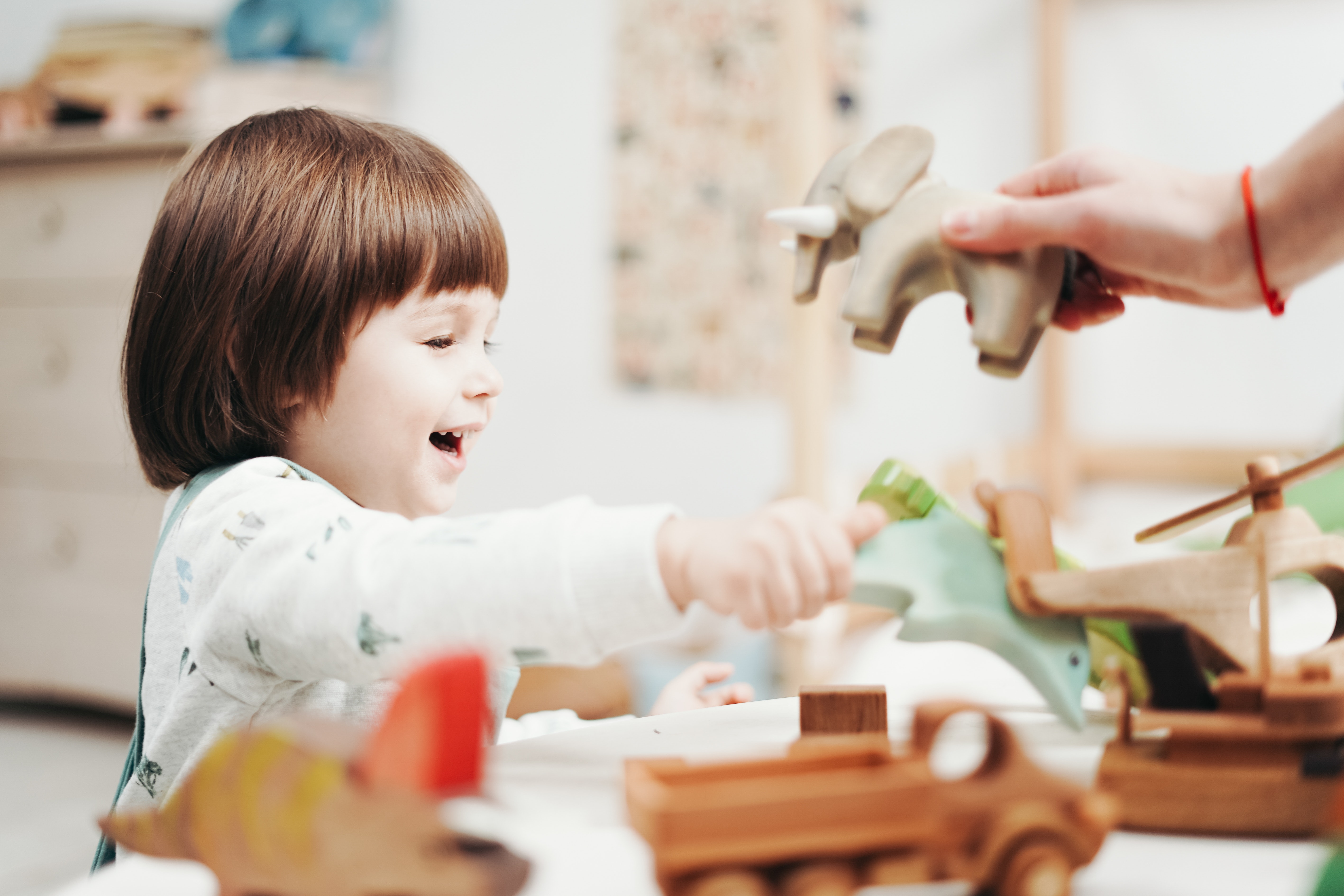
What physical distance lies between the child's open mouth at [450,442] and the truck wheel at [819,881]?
0.44 meters

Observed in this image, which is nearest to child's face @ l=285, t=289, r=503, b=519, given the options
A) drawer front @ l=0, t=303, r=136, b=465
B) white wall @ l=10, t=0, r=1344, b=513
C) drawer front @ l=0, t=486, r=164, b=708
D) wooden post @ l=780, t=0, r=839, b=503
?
wooden post @ l=780, t=0, r=839, b=503

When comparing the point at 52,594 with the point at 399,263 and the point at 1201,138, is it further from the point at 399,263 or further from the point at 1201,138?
the point at 1201,138

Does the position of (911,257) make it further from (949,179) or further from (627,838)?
(949,179)

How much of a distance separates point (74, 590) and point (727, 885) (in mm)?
2194

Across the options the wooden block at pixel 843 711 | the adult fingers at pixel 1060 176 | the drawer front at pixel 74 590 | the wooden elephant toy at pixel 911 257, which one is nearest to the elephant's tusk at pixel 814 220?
the wooden elephant toy at pixel 911 257

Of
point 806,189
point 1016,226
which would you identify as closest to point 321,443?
point 1016,226

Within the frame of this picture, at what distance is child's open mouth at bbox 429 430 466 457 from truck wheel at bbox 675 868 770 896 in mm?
A: 434

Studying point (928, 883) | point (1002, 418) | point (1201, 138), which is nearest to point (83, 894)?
point (928, 883)

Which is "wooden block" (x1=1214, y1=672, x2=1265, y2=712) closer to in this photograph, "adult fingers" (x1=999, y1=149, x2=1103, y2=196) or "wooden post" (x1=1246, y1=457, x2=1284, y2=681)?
"wooden post" (x1=1246, y1=457, x2=1284, y2=681)

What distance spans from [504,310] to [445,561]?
2036 mm

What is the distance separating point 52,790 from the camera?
1841mm

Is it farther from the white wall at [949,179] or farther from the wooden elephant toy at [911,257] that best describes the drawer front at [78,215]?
the wooden elephant toy at [911,257]

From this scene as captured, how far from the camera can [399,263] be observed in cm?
62

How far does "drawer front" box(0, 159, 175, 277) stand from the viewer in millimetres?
2043
